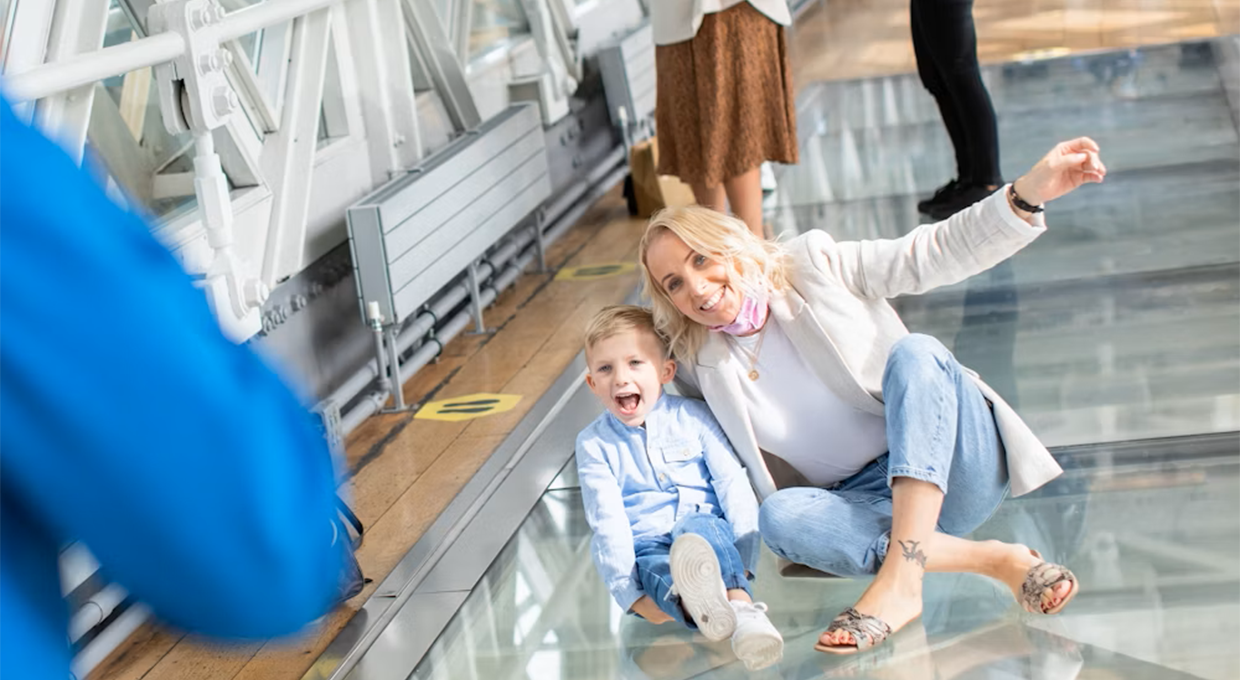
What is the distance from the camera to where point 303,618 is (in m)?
0.75

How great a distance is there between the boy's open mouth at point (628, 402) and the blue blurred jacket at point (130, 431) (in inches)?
70.8

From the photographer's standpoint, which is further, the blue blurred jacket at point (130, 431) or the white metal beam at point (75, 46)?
the white metal beam at point (75, 46)

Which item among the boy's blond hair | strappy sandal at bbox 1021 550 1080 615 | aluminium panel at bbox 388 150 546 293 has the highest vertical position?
the boy's blond hair

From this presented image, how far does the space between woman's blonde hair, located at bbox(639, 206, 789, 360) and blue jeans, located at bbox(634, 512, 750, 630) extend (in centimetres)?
32

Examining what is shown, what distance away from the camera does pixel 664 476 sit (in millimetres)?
2557

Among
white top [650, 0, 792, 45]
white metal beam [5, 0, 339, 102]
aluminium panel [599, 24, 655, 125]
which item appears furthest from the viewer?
aluminium panel [599, 24, 655, 125]

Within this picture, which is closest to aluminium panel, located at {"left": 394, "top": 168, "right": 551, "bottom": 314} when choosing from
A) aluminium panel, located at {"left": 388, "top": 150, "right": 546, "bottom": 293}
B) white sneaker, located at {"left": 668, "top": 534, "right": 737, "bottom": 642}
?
aluminium panel, located at {"left": 388, "top": 150, "right": 546, "bottom": 293}

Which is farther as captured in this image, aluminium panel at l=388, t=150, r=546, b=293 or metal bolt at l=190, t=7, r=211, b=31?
aluminium panel at l=388, t=150, r=546, b=293

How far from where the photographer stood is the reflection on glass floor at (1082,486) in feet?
7.43

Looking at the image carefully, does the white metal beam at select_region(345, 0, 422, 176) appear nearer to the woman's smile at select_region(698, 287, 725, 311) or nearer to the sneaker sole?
the woman's smile at select_region(698, 287, 725, 311)

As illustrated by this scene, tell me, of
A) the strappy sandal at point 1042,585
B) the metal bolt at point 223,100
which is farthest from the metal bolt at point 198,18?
the strappy sandal at point 1042,585

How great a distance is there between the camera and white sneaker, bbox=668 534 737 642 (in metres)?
2.26

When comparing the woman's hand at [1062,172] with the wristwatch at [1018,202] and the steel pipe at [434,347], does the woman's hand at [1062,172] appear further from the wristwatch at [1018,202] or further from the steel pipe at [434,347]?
the steel pipe at [434,347]

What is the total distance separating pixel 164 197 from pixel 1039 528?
2.25m
